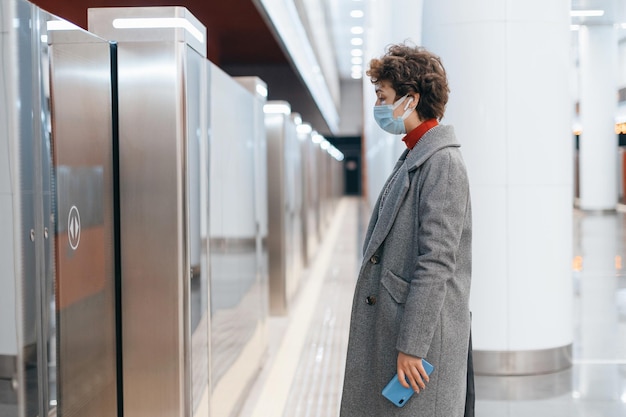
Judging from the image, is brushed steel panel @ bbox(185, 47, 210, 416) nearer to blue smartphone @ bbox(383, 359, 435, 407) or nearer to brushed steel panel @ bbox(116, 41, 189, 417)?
brushed steel panel @ bbox(116, 41, 189, 417)

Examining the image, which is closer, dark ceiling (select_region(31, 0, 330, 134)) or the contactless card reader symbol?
the contactless card reader symbol

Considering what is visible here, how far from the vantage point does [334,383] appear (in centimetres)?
574

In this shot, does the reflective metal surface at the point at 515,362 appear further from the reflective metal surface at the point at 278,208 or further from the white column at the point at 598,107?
the white column at the point at 598,107

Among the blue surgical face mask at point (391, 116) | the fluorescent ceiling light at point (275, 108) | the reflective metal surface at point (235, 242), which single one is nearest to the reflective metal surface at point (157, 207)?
the reflective metal surface at point (235, 242)

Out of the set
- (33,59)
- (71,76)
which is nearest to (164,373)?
(71,76)

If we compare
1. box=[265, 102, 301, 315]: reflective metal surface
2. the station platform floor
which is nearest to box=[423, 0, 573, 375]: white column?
the station platform floor

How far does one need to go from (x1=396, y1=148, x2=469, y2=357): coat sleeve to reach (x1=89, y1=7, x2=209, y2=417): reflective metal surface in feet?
4.74

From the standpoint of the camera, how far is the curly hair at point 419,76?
2559 mm

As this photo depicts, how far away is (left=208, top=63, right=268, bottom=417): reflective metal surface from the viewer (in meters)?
4.48

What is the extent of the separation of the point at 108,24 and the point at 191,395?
1.64 metres

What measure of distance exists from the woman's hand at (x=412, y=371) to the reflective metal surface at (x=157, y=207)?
1432mm

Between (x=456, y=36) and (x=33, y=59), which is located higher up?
(x=456, y=36)

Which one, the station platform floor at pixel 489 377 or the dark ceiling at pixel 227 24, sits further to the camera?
the dark ceiling at pixel 227 24

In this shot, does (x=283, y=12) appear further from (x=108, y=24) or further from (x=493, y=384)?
(x=108, y=24)
